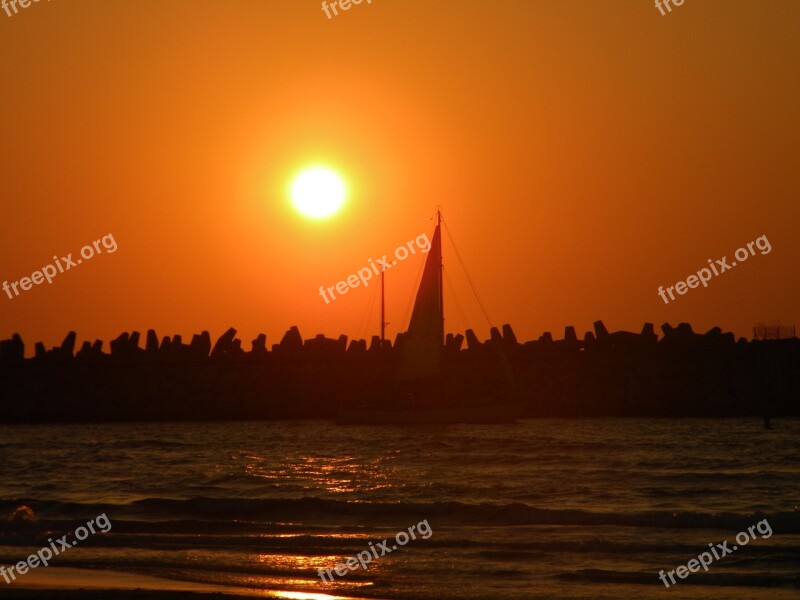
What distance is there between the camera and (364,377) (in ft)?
218

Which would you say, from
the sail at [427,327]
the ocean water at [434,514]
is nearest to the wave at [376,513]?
the ocean water at [434,514]

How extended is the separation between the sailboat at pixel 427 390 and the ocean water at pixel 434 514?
1002cm

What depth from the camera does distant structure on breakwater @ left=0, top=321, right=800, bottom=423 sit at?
2450 inches

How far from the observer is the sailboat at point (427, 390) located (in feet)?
156

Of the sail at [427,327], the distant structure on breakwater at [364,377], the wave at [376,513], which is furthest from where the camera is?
the distant structure on breakwater at [364,377]

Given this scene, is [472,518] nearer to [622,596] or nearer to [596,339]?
[622,596]

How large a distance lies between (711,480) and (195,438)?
976 inches

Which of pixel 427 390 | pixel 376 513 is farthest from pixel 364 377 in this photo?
pixel 376 513

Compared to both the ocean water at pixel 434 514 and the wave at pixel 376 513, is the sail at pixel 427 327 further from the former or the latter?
the wave at pixel 376 513

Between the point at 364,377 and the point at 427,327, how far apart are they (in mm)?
18767

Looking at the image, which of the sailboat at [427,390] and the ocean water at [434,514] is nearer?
the ocean water at [434,514]

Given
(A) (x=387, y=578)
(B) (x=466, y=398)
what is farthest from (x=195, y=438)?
(A) (x=387, y=578)

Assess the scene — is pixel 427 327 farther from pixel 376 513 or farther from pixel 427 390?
pixel 376 513

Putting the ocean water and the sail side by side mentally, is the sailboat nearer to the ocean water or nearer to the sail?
the sail
